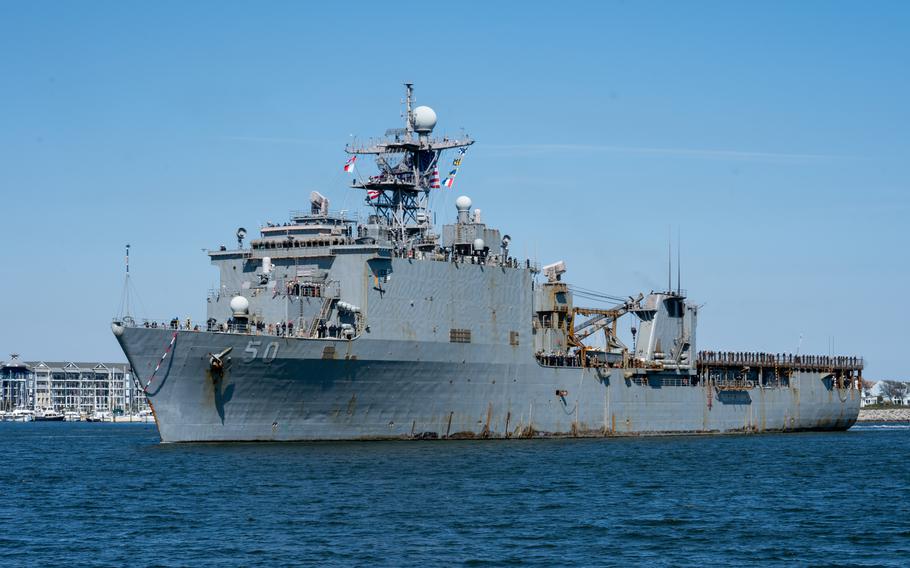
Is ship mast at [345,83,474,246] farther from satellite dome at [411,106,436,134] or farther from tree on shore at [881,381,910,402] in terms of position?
tree on shore at [881,381,910,402]

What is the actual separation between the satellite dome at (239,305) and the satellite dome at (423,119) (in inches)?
557

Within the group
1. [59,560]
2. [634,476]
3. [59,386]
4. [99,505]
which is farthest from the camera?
[59,386]

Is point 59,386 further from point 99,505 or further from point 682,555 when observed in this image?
point 682,555

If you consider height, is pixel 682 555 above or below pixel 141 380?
below

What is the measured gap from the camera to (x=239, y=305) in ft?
141

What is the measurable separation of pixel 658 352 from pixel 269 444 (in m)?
23.8

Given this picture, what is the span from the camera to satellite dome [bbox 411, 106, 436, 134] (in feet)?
176

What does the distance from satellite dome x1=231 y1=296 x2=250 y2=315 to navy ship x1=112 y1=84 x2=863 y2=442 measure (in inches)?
1.6

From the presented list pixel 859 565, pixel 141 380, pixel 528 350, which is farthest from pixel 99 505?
pixel 528 350

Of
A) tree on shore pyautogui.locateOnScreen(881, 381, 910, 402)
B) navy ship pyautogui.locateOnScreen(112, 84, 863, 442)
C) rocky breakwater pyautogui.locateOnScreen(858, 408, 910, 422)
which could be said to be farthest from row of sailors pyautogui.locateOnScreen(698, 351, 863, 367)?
tree on shore pyautogui.locateOnScreen(881, 381, 910, 402)

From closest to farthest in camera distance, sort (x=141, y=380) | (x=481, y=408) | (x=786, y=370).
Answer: (x=141, y=380), (x=481, y=408), (x=786, y=370)

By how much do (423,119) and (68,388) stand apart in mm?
109059

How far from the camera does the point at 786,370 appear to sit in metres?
68.4

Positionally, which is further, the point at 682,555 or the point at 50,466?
the point at 50,466
